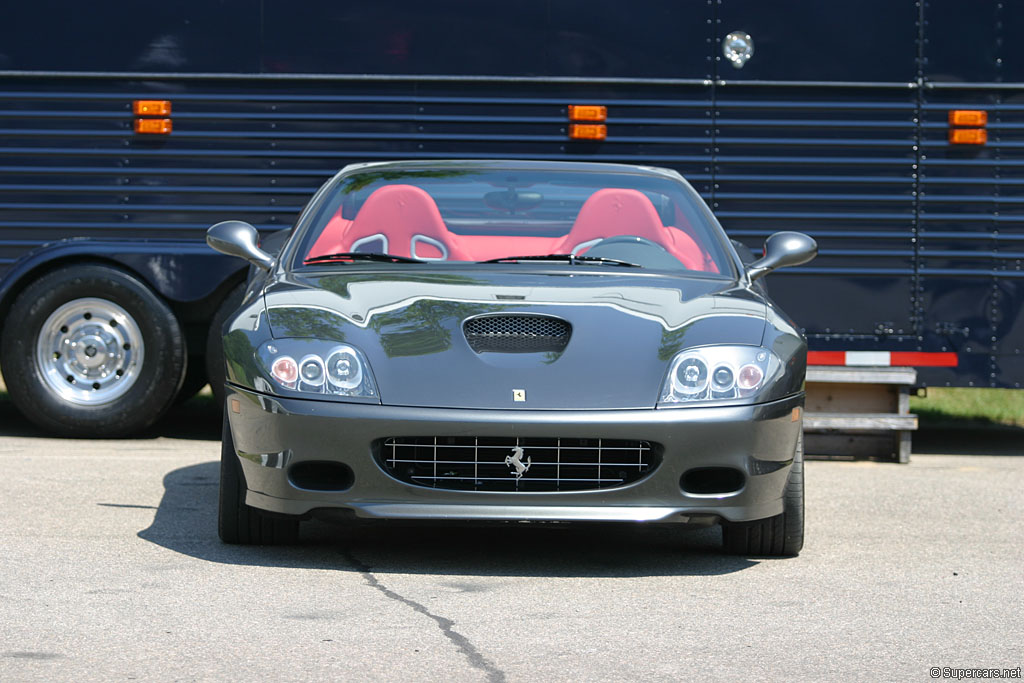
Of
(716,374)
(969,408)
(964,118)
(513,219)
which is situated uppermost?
(964,118)

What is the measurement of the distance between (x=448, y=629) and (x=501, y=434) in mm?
759

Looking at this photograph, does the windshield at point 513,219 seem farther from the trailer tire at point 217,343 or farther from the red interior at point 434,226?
the trailer tire at point 217,343

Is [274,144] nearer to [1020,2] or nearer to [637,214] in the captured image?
[637,214]

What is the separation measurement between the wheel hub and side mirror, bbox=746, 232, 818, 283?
416cm

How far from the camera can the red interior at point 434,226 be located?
6047 millimetres

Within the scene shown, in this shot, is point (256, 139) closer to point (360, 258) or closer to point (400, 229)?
point (400, 229)

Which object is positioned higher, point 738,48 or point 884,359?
point 738,48

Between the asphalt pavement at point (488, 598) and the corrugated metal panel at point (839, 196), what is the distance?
208cm

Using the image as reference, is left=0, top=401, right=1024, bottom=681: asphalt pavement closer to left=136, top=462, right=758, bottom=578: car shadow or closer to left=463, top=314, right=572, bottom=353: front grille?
left=136, top=462, right=758, bottom=578: car shadow

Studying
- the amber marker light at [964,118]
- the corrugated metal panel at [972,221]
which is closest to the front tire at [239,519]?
the corrugated metal panel at [972,221]

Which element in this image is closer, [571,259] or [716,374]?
[716,374]

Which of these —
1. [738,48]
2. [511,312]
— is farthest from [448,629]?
[738,48]

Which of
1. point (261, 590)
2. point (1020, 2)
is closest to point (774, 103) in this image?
point (1020, 2)

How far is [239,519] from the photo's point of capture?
5.22 metres
